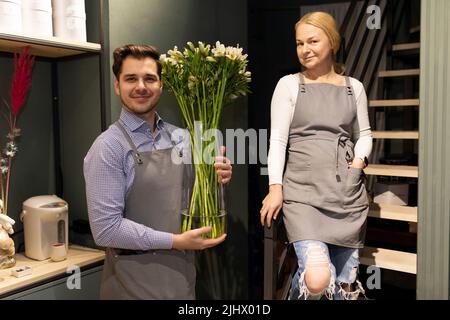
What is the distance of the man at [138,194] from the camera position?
5.68 feet

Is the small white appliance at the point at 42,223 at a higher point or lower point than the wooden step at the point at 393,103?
lower

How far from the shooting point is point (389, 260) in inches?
86.0

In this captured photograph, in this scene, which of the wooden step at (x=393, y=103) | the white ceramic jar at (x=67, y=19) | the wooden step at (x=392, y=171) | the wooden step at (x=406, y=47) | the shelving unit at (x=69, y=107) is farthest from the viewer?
the wooden step at (x=406, y=47)

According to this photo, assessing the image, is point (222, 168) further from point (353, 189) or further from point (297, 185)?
point (353, 189)

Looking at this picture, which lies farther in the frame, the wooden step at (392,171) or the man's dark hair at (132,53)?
the wooden step at (392,171)

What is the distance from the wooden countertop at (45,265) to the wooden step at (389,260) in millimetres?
1250

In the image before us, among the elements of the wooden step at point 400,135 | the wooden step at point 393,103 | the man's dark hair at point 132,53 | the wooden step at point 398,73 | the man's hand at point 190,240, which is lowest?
the man's hand at point 190,240

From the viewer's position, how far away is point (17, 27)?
1865mm

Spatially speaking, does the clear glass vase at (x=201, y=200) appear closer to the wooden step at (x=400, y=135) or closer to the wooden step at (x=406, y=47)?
the wooden step at (x=400, y=135)

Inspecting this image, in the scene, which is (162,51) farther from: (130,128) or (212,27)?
(130,128)

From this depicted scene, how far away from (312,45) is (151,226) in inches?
38.0

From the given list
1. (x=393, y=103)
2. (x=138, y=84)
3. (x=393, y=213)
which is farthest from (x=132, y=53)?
(x=393, y=103)

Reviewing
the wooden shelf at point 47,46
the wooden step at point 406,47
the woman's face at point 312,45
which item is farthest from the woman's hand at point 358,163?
the wooden step at point 406,47

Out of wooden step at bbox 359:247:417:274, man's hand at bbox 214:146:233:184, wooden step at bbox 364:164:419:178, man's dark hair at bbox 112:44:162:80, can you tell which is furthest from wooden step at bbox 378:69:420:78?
man's dark hair at bbox 112:44:162:80
